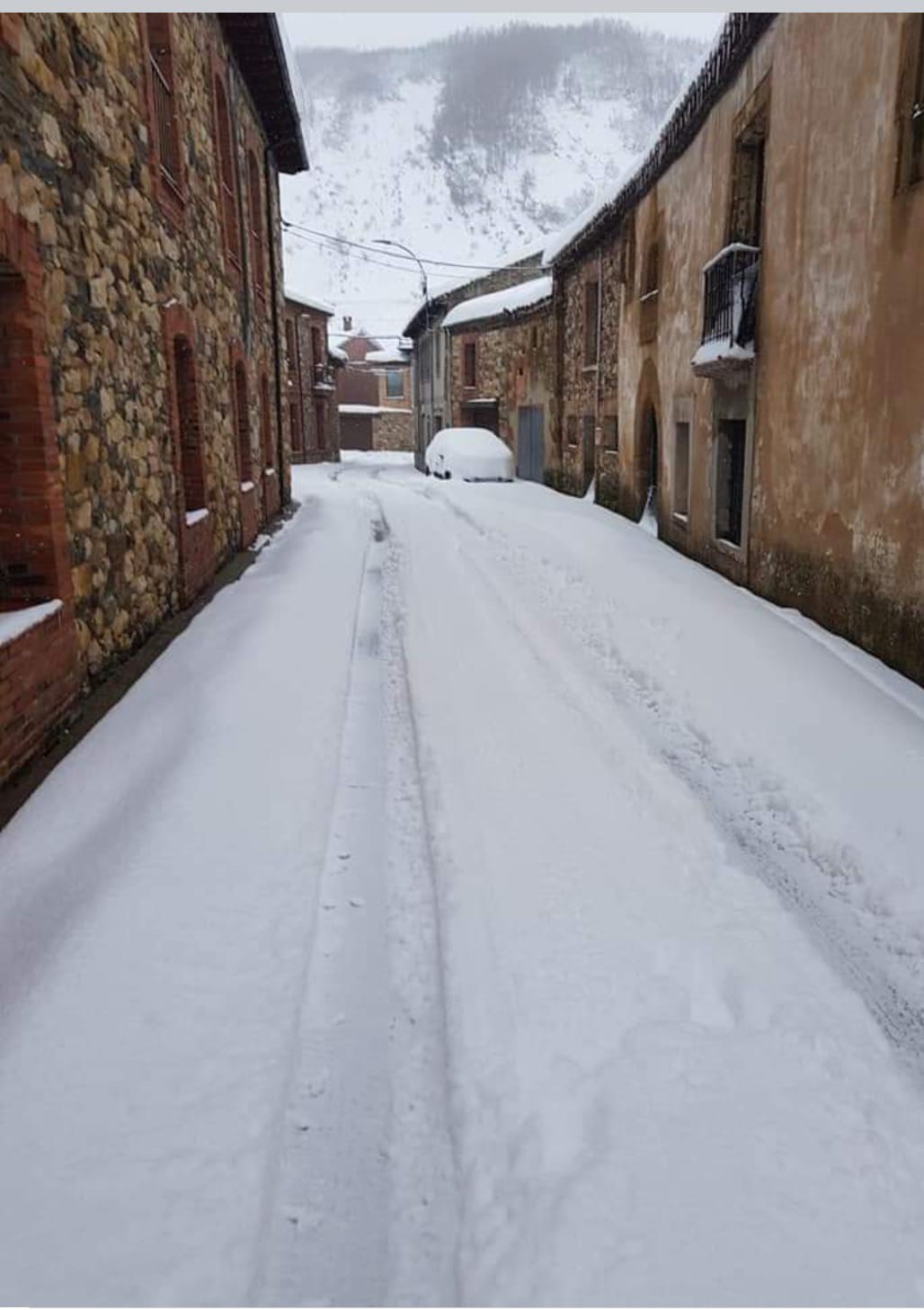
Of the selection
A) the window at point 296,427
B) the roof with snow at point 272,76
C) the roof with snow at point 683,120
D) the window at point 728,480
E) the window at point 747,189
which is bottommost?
the window at point 728,480

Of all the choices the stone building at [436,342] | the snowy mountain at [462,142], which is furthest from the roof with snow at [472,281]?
the snowy mountain at [462,142]

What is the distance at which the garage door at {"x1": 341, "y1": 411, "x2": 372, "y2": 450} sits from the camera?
51.1 m

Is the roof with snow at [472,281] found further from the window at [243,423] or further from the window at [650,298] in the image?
the window at [243,423]

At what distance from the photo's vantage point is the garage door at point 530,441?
22.2 metres

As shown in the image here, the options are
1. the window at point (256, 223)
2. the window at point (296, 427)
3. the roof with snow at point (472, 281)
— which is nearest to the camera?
the window at point (256, 223)

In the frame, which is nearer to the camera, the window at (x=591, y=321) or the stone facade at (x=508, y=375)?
the window at (x=591, y=321)

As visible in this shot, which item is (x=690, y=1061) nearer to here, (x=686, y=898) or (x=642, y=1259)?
(x=642, y=1259)

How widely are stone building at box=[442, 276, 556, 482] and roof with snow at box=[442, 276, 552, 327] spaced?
19mm

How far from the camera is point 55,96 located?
4.57 m

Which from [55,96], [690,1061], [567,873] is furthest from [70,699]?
[690,1061]

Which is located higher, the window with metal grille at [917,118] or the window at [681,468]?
the window with metal grille at [917,118]

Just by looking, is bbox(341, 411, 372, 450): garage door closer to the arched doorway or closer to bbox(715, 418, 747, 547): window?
the arched doorway

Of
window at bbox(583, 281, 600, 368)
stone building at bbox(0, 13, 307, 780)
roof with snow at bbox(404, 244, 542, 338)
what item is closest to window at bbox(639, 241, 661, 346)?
window at bbox(583, 281, 600, 368)

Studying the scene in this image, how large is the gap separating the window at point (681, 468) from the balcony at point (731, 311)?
1931 mm
